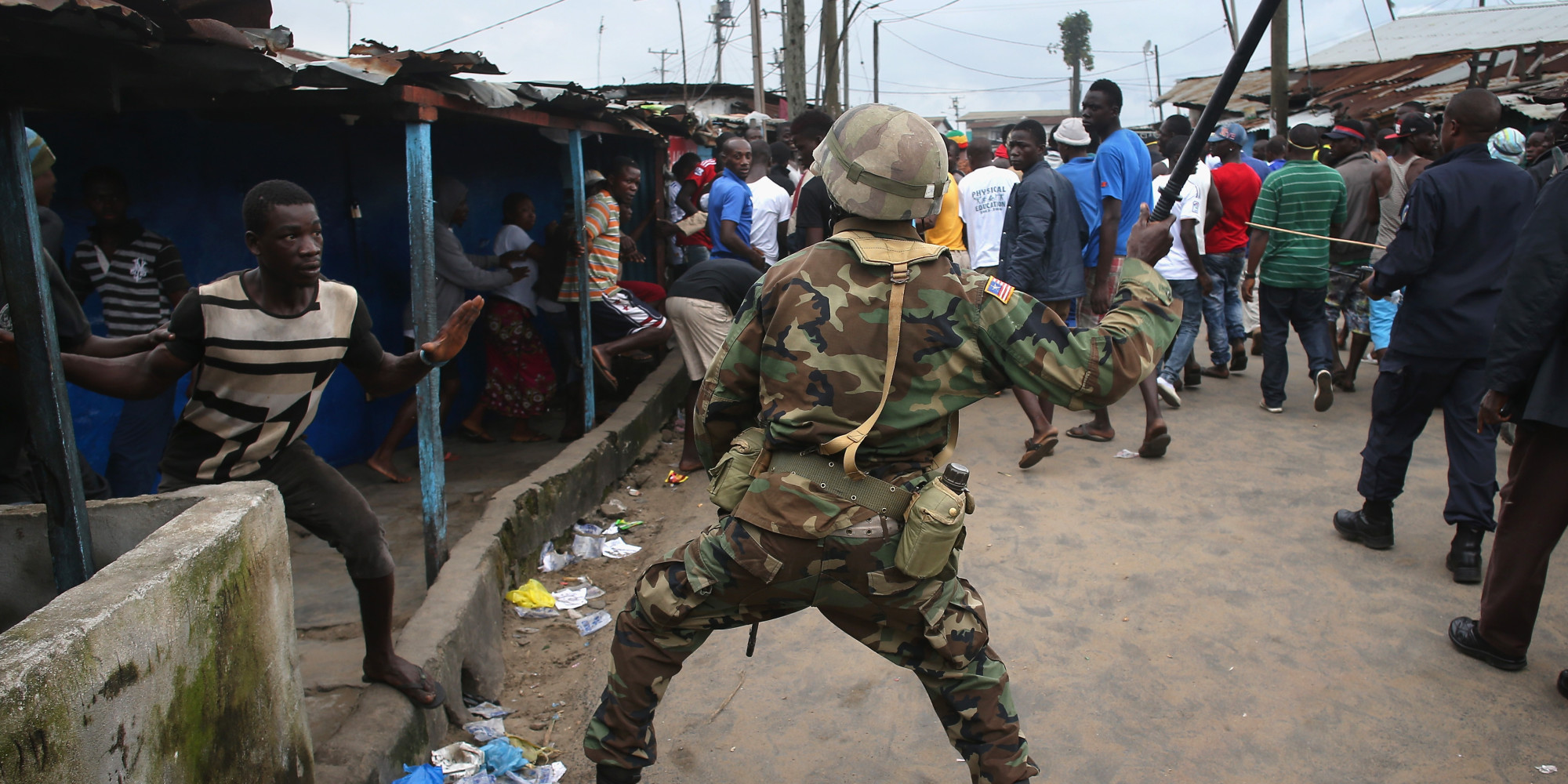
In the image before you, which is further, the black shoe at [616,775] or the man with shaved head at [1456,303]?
the man with shaved head at [1456,303]

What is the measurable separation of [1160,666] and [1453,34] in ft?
49.6

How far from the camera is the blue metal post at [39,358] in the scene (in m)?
2.17

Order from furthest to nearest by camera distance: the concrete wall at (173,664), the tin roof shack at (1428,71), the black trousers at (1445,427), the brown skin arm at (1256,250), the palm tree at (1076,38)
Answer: the palm tree at (1076,38) < the tin roof shack at (1428,71) < the brown skin arm at (1256,250) < the black trousers at (1445,427) < the concrete wall at (173,664)

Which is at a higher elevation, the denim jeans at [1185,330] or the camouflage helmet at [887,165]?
the camouflage helmet at [887,165]

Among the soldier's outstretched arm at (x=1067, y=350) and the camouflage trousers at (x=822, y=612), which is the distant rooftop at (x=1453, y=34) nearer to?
the soldier's outstretched arm at (x=1067, y=350)

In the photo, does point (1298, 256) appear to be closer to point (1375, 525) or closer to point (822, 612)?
point (1375, 525)

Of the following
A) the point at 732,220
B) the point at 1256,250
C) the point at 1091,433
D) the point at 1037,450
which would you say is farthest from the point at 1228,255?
the point at 732,220

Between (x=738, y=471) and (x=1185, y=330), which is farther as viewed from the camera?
(x=1185, y=330)

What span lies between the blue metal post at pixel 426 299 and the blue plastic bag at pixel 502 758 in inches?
44.7

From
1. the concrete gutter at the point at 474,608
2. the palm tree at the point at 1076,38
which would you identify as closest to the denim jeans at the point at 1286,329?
the concrete gutter at the point at 474,608

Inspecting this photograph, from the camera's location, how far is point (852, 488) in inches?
91.9

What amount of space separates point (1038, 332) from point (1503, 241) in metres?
3.16

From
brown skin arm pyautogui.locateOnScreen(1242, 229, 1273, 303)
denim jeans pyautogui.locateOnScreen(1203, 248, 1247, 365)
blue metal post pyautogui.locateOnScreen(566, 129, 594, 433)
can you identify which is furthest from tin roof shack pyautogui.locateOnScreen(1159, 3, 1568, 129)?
blue metal post pyautogui.locateOnScreen(566, 129, 594, 433)

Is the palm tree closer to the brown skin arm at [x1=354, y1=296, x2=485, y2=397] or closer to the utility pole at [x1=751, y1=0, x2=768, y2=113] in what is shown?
the utility pole at [x1=751, y1=0, x2=768, y2=113]
